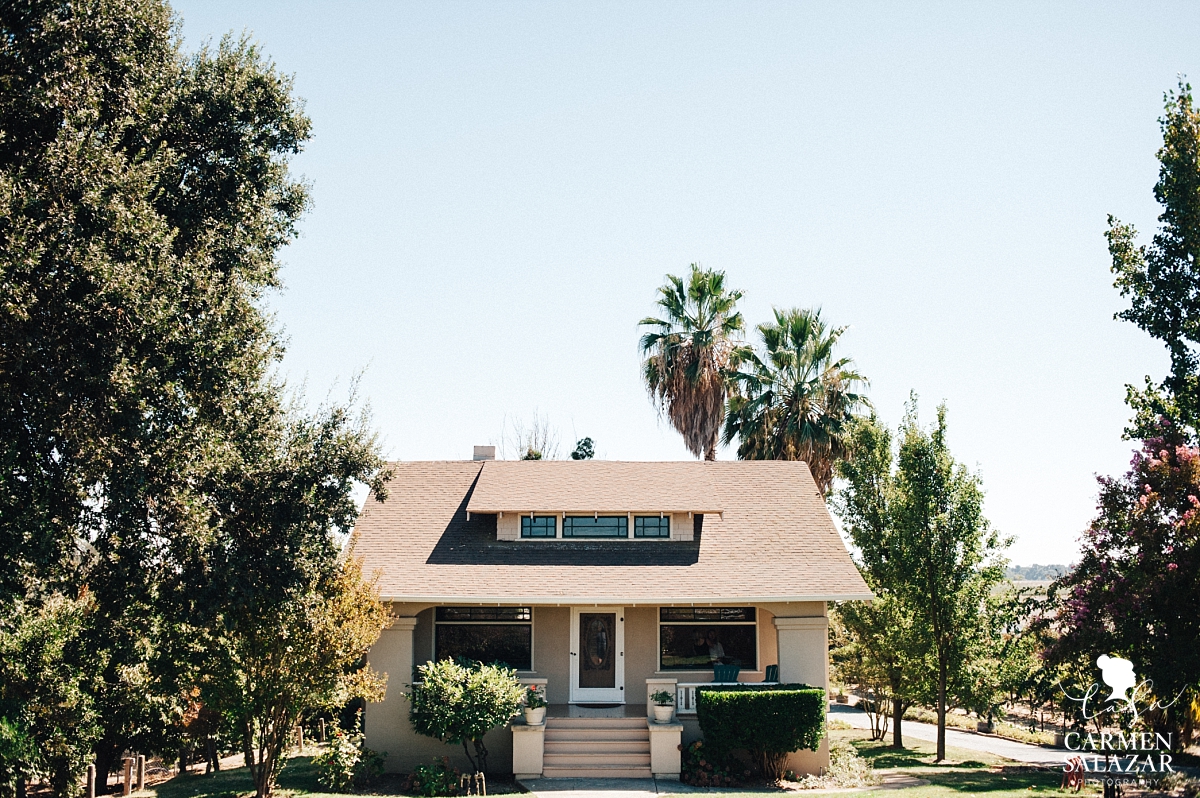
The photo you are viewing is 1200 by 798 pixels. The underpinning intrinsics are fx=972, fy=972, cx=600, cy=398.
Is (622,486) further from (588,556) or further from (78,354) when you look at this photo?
(78,354)

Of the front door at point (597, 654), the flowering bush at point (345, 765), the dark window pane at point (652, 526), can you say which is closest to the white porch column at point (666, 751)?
the front door at point (597, 654)

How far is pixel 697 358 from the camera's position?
113 feet

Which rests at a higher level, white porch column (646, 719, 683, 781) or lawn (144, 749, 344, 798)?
white porch column (646, 719, 683, 781)

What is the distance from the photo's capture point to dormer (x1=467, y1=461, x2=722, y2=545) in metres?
21.3

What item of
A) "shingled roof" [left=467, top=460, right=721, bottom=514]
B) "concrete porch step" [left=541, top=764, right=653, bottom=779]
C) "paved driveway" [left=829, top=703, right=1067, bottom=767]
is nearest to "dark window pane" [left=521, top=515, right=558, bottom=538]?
"shingled roof" [left=467, top=460, right=721, bottom=514]

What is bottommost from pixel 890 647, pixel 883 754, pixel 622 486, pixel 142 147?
pixel 883 754

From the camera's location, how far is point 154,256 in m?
13.6

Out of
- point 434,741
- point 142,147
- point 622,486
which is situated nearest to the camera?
point 142,147

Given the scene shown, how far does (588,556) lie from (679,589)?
242 cm

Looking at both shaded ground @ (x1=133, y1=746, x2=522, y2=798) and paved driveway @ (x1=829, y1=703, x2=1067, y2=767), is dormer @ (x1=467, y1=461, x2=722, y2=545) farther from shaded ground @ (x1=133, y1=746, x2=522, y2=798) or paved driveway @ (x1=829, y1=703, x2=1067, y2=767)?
paved driveway @ (x1=829, y1=703, x2=1067, y2=767)

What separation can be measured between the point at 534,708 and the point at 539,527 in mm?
4570

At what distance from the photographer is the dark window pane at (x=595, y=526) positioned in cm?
2155

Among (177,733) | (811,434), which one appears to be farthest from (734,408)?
(177,733)

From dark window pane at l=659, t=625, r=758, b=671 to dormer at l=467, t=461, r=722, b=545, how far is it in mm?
2137
